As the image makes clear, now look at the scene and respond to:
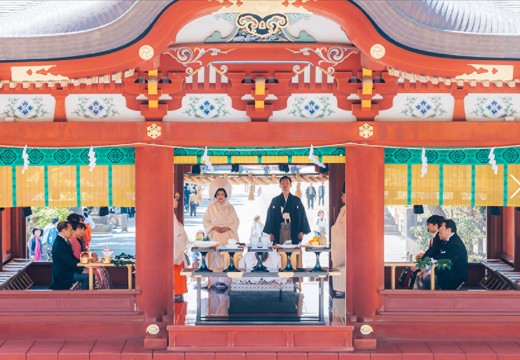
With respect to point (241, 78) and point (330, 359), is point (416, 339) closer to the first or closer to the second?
point (330, 359)

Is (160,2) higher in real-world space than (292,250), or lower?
higher

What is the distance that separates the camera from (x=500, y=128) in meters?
10.5

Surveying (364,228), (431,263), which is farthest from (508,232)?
(364,228)

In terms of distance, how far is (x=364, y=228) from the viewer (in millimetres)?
10578

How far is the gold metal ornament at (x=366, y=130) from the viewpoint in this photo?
34.4 ft

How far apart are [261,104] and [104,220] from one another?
87.3 feet

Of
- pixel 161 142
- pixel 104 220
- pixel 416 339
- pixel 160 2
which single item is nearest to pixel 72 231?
pixel 161 142

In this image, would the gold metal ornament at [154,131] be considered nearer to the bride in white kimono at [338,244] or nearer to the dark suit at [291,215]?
the bride in white kimono at [338,244]

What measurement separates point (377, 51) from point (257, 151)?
2.52 metres

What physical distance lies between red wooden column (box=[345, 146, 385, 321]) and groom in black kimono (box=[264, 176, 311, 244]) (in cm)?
367

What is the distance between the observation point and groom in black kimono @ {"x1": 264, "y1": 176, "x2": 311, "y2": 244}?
1430 centimetres

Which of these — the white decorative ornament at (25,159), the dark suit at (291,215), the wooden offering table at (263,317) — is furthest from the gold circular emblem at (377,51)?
the dark suit at (291,215)

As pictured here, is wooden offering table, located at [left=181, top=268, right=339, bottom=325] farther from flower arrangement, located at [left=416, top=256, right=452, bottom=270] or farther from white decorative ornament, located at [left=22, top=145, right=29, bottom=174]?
white decorative ornament, located at [left=22, top=145, right=29, bottom=174]

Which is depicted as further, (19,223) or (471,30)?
(19,223)
